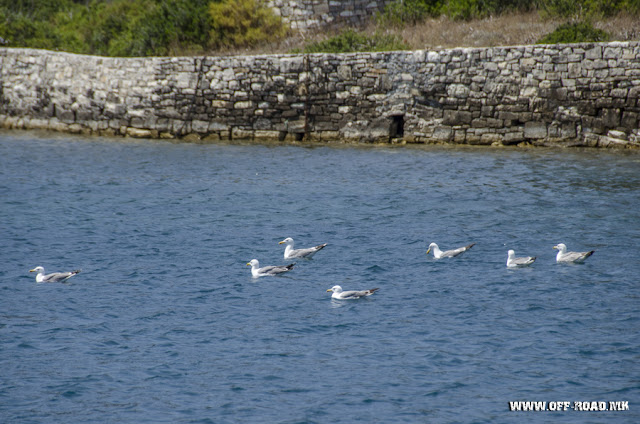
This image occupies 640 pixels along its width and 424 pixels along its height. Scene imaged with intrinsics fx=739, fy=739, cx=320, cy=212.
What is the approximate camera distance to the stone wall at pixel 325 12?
3117cm

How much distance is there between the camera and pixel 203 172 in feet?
72.2

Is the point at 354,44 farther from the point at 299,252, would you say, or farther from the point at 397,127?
the point at 299,252

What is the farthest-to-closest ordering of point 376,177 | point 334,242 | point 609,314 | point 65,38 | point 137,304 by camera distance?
1. point 65,38
2. point 376,177
3. point 334,242
4. point 137,304
5. point 609,314

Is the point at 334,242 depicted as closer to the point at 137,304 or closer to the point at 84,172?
the point at 137,304

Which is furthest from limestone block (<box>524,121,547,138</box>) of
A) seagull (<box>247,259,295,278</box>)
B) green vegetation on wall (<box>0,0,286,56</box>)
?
seagull (<box>247,259,295,278</box>)

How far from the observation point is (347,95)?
24812 mm

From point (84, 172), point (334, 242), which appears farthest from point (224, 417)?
point (84, 172)

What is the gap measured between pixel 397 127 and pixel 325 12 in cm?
864

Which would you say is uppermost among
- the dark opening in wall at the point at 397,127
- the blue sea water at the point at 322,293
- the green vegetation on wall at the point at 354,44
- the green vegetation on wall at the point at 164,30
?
the green vegetation on wall at the point at 164,30

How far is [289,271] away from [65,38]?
987 inches

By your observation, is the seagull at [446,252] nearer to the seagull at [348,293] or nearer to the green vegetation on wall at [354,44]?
the seagull at [348,293]

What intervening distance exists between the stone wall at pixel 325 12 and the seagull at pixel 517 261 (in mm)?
19345

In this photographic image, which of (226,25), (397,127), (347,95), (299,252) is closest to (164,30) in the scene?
(226,25)

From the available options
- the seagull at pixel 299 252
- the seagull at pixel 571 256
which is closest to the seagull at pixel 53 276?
the seagull at pixel 299 252
